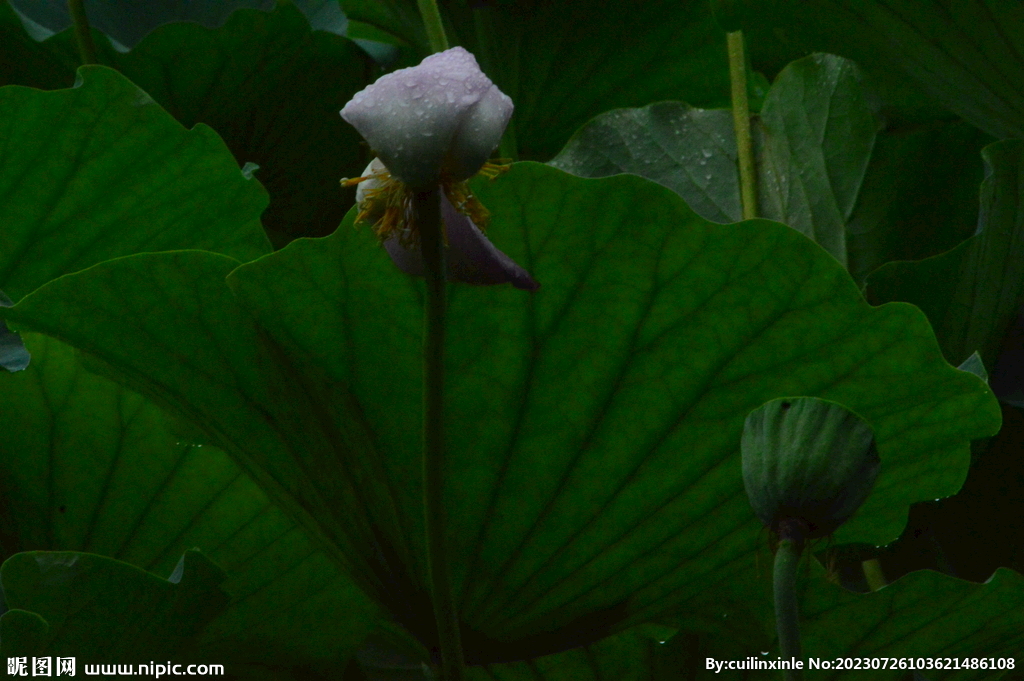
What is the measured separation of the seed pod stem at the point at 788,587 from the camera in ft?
1.29

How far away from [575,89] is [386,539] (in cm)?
57

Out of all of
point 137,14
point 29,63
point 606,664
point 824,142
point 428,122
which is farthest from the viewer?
point 137,14

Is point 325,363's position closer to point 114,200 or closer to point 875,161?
point 114,200

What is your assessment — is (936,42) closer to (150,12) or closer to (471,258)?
(471,258)

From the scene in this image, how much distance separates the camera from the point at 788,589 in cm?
39

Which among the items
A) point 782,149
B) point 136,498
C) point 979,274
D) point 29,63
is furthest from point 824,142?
point 29,63

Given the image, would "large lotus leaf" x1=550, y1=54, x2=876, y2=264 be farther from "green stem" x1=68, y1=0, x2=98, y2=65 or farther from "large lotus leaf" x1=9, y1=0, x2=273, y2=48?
"large lotus leaf" x1=9, y1=0, x2=273, y2=48

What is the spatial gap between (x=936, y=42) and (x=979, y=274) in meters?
0.15

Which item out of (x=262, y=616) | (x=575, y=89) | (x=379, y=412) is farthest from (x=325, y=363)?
(x=575, y=89)

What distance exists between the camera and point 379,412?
0.49 m

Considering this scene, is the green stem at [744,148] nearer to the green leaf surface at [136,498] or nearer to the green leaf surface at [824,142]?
the green leaf surface at [824,142]

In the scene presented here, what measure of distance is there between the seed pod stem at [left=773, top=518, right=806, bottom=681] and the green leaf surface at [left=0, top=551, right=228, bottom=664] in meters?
0.27

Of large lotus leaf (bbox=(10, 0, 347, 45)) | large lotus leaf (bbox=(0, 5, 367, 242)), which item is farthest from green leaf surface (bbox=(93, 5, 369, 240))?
large lotus leaf (bbox=(10, 0, 347, 45))

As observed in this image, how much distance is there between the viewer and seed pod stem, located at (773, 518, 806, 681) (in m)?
0.39
